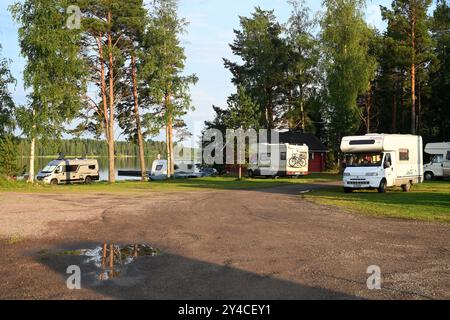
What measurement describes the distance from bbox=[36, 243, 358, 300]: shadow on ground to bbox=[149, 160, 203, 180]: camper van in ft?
122

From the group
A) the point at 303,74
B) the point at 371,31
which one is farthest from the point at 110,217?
the point at 303,74

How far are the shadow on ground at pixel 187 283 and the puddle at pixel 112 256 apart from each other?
0.12 m

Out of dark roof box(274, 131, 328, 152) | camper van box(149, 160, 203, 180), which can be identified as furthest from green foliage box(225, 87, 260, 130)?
dark roof box(274, 131, 328, 152)

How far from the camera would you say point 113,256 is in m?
8.84

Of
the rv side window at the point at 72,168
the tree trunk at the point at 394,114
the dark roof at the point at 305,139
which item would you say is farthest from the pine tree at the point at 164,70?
the tree trunk at the point at 394,114

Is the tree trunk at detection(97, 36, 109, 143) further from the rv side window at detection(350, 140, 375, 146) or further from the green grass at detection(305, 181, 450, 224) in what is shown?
the green grass at detection(305, 181, 450, 224)

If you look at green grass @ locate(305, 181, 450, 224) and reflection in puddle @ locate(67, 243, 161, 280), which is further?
green grass @ locate(305, 181, 450, 224)

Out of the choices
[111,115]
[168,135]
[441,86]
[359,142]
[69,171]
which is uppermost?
[441,86]

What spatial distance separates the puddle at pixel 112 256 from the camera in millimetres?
7496

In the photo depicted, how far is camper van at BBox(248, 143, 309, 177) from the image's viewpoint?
42.4 metres

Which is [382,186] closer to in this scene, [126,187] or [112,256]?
[126,187]

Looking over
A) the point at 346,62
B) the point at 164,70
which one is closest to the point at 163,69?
the point at 164,70

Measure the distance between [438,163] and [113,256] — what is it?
34817 millimetres
